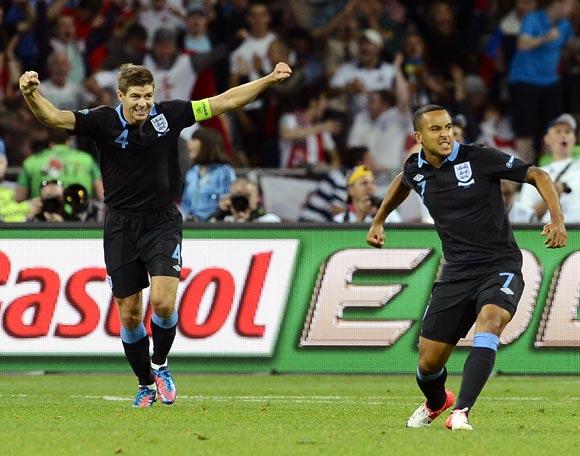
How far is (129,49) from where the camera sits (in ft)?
65.1

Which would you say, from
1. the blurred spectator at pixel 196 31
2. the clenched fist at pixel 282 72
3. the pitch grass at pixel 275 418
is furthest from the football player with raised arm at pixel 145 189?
the blurred spectator at pixel 196 31

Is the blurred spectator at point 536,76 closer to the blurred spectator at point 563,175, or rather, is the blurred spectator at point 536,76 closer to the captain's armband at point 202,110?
the blurred spectator at point 563,175

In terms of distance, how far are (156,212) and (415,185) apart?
210 centimetres

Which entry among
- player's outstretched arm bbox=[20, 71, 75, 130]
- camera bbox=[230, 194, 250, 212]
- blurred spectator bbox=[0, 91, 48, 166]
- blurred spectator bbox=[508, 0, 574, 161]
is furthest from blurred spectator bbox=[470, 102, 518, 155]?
player's outstretched arm bbox=[20, 71, 75, 130]

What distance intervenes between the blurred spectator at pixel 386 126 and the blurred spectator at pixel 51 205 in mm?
4813

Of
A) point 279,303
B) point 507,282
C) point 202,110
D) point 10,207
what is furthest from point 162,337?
point 10,207

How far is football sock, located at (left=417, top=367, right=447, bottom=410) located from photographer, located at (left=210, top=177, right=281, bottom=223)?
19.9 ft

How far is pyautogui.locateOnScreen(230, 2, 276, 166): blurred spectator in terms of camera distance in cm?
1998

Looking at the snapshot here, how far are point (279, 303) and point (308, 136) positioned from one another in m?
5.16

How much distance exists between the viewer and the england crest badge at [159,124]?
11.4 meters

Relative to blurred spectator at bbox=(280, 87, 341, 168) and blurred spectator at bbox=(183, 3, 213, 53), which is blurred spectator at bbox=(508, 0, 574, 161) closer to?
blurred spectator at bbox=(280, 87, 341, 168)

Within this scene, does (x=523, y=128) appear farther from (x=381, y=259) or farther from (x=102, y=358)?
(x=102, y=358)

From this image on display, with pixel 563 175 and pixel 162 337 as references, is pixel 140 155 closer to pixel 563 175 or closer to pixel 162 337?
pixel 162 337

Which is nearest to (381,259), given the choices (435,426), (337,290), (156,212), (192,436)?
(337,290)
